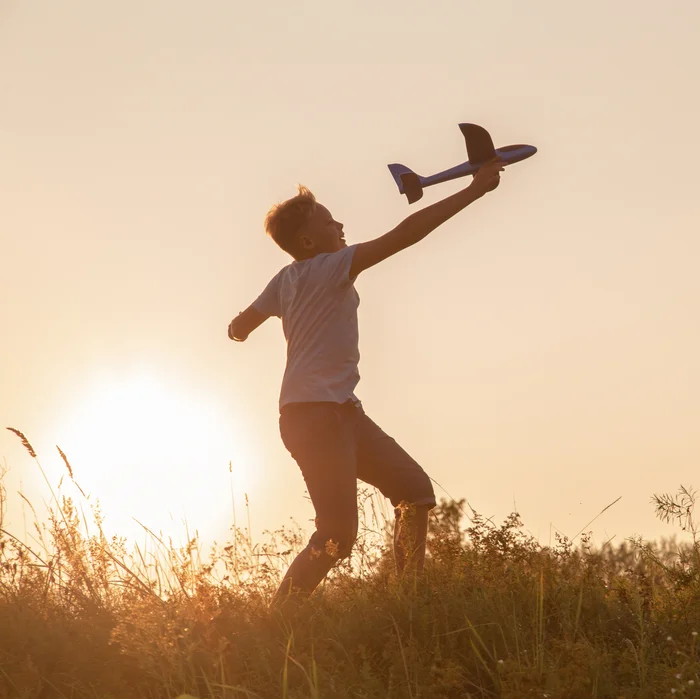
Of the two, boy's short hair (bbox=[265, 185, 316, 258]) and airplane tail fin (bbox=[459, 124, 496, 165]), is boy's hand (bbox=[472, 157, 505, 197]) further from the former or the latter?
boy's short hair (bbox=[265, 185, 316, 258])

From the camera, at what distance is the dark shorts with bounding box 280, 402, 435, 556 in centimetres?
481

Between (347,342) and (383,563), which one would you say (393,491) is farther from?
(347,342)

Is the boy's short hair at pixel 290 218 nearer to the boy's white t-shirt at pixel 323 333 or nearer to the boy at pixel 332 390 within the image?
the boy at pixel 332 390

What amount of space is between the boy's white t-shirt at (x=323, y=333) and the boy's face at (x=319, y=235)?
20cm

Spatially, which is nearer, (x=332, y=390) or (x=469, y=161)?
(x=332, y=390)

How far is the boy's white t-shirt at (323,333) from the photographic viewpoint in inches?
195

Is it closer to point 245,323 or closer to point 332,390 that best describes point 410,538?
point 332,390

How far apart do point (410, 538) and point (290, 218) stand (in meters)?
1.86

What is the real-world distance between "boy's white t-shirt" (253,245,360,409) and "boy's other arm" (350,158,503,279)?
5.0 inches

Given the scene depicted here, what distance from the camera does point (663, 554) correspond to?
514 centimetres

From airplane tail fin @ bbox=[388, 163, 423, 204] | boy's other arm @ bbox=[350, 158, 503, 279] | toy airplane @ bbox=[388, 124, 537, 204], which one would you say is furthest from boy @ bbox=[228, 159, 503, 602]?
airplane tail fin @ bbox=[388, 163, 423, 204]

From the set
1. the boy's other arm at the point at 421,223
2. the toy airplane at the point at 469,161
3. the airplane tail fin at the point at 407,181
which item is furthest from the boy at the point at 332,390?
the airplane tail fin at the point at 407,181

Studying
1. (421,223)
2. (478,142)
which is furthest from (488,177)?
(421,223)

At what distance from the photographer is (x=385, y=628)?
4.18m
